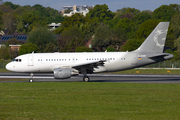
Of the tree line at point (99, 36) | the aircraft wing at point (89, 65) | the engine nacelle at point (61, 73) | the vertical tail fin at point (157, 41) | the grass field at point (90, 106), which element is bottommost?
the grass field at point (90, 106)

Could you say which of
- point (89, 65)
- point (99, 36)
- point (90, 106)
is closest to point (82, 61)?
point (89, 65)

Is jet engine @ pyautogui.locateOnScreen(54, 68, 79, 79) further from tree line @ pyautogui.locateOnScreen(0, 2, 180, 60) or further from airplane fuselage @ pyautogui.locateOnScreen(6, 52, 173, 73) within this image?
tree line @ pyautogui.locateOnScreen(0, 2, 180, 60)

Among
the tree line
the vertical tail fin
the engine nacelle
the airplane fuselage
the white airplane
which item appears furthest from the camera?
the tree line

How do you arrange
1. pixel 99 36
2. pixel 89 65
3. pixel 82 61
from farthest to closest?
pixel 99 36
pixel 82 61
pixel 89 65

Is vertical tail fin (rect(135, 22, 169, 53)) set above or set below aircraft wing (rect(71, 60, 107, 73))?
above

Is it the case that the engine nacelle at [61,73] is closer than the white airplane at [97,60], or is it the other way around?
the engine nacelle at [61,73]

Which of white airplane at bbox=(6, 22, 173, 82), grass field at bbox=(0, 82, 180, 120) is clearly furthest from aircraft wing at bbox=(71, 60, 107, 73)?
grass field at bbox=(0, 82, 180, 120)

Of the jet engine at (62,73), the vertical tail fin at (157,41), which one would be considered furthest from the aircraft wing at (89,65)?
the vertical tail fin at (157,41)

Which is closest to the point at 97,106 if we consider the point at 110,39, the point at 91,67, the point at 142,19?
the point at 91,67

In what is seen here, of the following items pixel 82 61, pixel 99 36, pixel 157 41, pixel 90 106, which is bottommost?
pixel 90 106

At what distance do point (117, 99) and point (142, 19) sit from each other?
131091mm

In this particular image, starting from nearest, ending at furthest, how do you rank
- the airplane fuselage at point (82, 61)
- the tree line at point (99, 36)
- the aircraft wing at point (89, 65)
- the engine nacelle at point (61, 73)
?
1. the engine nacelle at point (61, 73)
2. the aircraft wing at point (89, 65)
3. the airplane fuselage at point (82, 61)
4. the tree line at point (99, 36)

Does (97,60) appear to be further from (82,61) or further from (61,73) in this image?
(61,73)

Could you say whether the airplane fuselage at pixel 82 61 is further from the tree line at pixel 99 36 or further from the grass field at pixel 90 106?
the tree line at pixel 99 36
